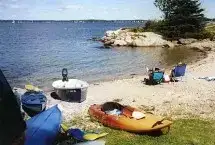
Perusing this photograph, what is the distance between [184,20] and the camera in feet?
261

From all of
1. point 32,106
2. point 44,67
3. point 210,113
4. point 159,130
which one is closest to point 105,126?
point 159,130

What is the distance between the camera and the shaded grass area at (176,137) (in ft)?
50.1

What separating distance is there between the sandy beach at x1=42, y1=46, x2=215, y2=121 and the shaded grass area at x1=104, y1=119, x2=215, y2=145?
223 cm

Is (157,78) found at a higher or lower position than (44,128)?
lower

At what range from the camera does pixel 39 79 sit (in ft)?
114

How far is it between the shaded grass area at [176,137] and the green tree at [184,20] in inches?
2499

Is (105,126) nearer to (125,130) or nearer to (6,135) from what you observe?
(125,130)

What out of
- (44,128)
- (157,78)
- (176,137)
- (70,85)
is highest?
(44,128)

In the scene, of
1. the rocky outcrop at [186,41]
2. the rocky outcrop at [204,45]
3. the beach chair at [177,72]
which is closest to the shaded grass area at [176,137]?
the beach chair at [177,72]

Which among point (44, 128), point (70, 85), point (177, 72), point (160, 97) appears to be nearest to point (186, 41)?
point (177, 72)

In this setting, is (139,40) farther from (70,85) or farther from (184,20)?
(70,85)

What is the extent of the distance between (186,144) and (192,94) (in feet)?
33.9

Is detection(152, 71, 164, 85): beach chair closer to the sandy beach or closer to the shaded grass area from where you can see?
the sandy beach

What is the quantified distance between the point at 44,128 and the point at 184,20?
6924 cm
